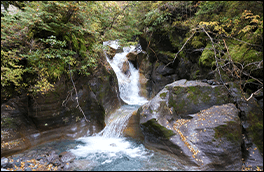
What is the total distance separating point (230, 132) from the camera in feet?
15.4

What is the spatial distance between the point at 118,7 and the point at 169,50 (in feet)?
20.8

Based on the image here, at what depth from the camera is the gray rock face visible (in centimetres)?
441

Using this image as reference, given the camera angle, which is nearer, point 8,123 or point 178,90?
point 8,123

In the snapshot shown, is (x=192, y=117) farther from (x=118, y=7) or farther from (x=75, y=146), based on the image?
(x=118, y=7)

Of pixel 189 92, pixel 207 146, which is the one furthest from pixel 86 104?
pixel 207 146

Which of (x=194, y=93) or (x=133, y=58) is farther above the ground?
(x=133, y=58)

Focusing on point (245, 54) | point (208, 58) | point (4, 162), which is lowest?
point (4, 162)

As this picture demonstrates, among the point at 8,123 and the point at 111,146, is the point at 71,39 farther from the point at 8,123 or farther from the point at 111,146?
the point at 111,146

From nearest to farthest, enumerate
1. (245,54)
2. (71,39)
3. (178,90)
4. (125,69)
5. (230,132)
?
(230,132) < (245,54) < (178,90) < (71,39) < (125,69)

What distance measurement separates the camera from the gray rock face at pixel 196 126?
441cm

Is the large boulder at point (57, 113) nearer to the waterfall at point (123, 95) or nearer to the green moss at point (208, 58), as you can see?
the waterfall at point (123, 95)

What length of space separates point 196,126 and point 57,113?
6.09 metres

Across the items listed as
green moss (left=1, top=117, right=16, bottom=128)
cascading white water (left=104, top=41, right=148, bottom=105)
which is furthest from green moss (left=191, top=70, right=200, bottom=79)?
green moss (left=1, top=117, right=16, bottom=128)

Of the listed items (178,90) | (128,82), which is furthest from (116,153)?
(128,82)
